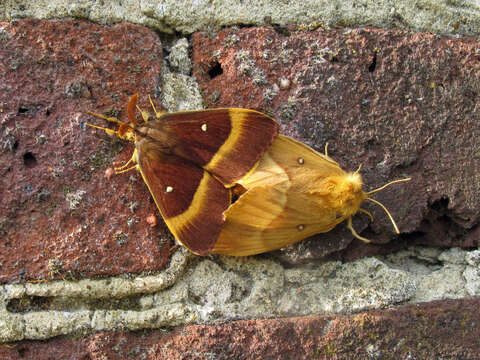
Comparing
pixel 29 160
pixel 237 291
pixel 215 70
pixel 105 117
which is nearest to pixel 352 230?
pixel 237 291

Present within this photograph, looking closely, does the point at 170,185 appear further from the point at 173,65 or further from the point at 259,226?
the point at 173,65

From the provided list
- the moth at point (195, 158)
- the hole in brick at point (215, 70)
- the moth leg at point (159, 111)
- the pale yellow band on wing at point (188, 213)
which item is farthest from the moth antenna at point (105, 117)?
the hole in brick at point (215, 70)

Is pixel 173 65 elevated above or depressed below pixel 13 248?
above

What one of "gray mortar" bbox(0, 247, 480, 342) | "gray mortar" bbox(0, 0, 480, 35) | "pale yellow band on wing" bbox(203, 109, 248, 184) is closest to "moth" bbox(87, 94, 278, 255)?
"pale yellow band on wing" bbox(203, 109, 248, 184)

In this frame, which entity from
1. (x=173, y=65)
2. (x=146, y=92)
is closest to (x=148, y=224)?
(x=146, y=92)

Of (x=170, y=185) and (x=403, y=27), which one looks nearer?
(x=170, y=185)

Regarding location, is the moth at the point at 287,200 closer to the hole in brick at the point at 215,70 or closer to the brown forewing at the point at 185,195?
the brown forewing at the point at 185,195

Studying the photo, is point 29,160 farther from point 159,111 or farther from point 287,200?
point 287,200
